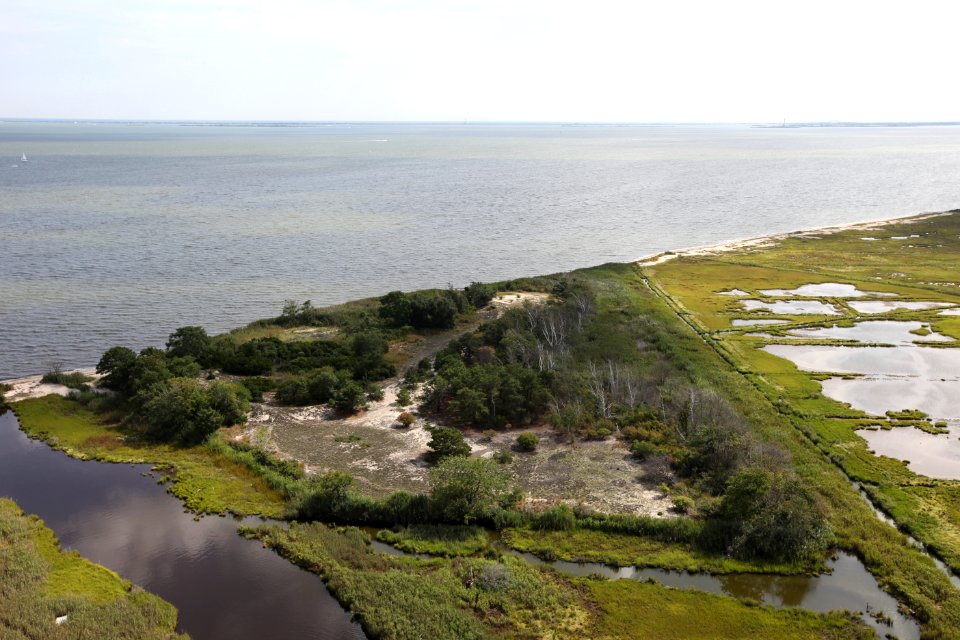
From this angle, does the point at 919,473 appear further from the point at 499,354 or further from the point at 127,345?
the point at 127,345

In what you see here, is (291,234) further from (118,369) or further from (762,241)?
(762,241)

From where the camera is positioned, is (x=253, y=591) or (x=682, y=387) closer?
(x=253, y=591)

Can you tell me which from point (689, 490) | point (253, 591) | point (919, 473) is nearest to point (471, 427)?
point (689, 490)

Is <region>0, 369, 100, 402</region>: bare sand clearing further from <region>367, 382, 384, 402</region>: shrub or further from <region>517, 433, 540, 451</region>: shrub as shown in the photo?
<region>517, 433, 540, 451</region>: shrub

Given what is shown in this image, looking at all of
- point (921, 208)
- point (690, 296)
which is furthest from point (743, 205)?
point (690, 296)

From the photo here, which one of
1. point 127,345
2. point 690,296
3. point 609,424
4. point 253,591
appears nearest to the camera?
point 253,591

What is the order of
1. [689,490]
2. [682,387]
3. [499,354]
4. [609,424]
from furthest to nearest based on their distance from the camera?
[499,354] → [682,387] → [609,424] → [689,490]

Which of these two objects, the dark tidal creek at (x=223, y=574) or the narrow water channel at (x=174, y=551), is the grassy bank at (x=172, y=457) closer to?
the narrow water channel at (x=174, y=551)
